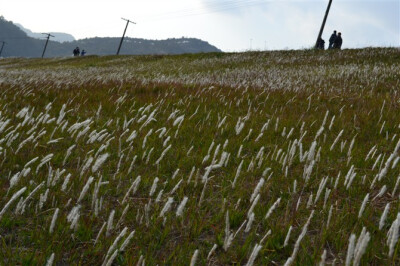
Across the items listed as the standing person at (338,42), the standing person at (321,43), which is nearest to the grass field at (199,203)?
the standing person at (338,42)

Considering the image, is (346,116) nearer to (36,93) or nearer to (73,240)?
(73,240)

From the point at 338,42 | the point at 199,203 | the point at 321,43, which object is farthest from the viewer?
the point at 321,43

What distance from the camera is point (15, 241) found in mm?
2082

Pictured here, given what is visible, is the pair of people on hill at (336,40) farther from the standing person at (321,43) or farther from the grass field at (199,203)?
the grass field at (199,203)

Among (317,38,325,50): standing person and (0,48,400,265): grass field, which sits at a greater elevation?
(317,38,325,50): standing person

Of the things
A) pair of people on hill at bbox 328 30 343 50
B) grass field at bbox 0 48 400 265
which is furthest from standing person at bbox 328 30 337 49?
grass field at bbox 0 48 400 265

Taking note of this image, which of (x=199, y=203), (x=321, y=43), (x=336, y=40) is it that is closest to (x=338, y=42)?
(x=336, y=40)

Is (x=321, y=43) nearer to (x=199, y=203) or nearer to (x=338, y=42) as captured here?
(x=338, y=42)

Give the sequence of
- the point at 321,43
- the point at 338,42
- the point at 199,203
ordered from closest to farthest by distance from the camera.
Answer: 1. the point at 199,203
2. the point at 338,42
3. the point at 321,43

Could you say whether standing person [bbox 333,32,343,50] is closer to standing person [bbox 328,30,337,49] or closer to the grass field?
standing person [bbox 328,30,337,49]

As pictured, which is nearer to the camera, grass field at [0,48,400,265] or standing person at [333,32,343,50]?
grass field at [0,48,400,265]

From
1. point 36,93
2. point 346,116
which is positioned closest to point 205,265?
point 346,116

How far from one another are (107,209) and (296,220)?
4.40 feet

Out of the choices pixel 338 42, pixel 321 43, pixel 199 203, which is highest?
pixel 321 43
